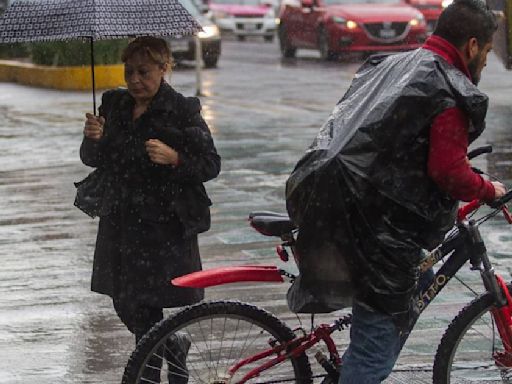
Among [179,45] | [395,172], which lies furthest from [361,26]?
[395,172]

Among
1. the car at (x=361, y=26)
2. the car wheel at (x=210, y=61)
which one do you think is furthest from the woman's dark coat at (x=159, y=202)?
the car wheel at (x=210, y=61)

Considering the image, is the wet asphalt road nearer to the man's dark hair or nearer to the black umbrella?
the black umbrella

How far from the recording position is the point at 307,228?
4.31 meters

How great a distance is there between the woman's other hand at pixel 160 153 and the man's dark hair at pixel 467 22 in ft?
4.04

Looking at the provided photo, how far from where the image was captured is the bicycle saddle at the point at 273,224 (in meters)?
4.66

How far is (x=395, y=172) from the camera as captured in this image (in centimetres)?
425

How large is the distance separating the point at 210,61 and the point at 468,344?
21.5 meters

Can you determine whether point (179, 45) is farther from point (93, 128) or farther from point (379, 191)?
point (379, 191)

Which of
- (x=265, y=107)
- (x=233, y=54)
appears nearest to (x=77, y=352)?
(x=265, y=107)

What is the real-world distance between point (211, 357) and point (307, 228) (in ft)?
2.92

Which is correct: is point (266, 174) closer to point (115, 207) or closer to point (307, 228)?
point (115, 207)

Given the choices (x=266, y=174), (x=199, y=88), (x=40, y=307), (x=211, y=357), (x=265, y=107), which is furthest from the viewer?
(x=199, y=88)

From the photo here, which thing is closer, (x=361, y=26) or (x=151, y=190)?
(x=151, y=190)

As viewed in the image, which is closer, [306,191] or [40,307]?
[306,191]
